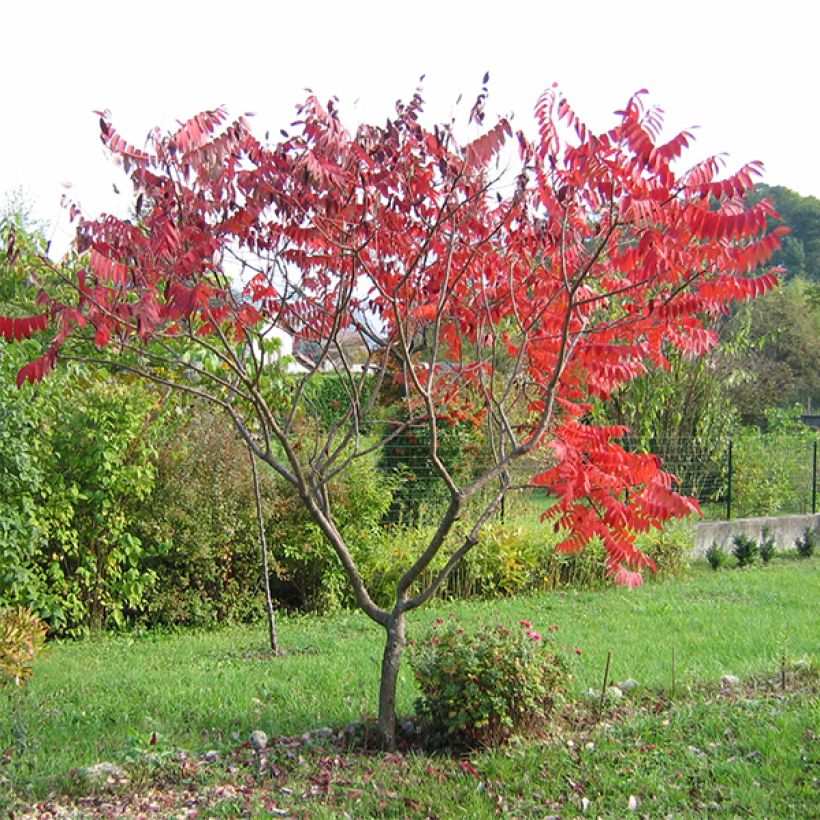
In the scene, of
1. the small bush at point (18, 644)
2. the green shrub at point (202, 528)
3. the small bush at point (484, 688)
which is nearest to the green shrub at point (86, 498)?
the green shrub at point (202, 528)

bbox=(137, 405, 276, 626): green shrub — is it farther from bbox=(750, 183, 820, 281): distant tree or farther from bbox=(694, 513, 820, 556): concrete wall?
bbox=(750, 183, 820, 281): distant tree

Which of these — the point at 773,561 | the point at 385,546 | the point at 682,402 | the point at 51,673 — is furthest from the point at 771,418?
the point at 51,673

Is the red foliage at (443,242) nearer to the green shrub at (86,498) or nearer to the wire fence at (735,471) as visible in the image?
the green shrub at (86,498)

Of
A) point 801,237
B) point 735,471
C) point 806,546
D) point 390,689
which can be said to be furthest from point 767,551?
point 801,237

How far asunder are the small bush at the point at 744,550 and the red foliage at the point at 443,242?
7319 millimetres

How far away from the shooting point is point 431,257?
510 cm

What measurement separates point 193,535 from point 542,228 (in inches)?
183

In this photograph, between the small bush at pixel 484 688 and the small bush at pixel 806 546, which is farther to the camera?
the small bush at pixel 806 546

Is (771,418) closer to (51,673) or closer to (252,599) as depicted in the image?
(252,599)

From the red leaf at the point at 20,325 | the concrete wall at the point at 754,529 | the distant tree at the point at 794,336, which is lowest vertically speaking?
the concrete wall at the point at 754,529

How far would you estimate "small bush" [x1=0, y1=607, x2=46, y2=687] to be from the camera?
5773mm

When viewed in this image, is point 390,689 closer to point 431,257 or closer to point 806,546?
point 431,257

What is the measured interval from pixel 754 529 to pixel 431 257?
387 inches

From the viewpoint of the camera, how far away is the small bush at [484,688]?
4492 millimetres
